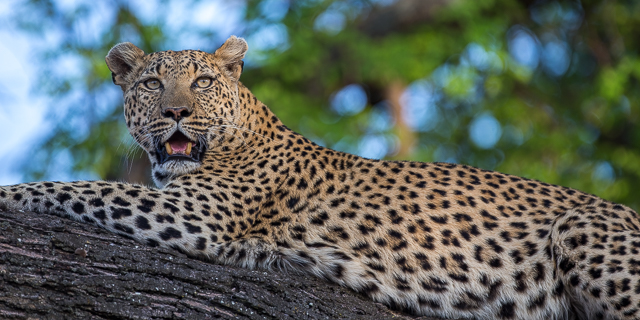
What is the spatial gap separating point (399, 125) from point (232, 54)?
38.0 feet

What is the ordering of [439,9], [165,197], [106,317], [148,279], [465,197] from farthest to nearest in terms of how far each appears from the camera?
[439,9] → [465,197] → [165,197] → [148,279] → [106,317]

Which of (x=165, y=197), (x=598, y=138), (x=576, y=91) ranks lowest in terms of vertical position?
(x=165, y=197)

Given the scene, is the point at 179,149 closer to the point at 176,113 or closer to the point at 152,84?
the point at 176,113

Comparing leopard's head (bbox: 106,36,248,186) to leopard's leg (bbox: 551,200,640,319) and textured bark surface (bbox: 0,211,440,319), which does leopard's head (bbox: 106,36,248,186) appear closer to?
textured bark surface (bbox: 0,211,440,319)

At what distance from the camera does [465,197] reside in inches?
288

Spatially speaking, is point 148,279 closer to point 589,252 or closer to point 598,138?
point 589,252

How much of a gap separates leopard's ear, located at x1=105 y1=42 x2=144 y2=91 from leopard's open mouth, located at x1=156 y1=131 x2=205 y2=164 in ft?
3.95

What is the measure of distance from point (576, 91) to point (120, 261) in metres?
19.4

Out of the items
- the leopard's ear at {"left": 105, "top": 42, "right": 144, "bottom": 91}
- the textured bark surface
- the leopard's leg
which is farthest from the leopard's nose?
the leopard's leg

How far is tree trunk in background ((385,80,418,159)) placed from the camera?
1822cm

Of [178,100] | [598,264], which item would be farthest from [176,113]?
[598,264]

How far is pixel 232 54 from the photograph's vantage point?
8.19 meters

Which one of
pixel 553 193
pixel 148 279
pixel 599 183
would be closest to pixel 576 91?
pixel 599 183

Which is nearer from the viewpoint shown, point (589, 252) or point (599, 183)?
point (589, 252)
